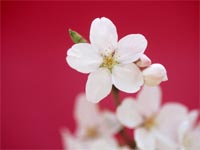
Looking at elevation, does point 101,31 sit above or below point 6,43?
below

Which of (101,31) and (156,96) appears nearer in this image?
(101,31)

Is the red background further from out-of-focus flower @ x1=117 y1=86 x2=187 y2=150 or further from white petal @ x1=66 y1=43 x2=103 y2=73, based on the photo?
white petal @ x1=66 y1=43 x2=103 y2=73

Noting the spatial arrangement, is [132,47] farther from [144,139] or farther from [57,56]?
[57,56]

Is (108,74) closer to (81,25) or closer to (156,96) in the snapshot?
(156,96)

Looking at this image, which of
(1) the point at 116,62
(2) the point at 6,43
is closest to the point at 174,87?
(2) the point at 6,43

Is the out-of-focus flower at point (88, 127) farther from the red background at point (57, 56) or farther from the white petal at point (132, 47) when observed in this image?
the red background at point (57, 56)

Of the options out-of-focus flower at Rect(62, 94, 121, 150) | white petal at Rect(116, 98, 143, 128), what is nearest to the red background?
out-of-focus flower at Rect(62, 94, 121, 150)

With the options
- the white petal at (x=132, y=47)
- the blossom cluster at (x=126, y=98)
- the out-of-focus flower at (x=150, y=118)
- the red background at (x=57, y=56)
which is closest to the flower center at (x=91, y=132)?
the blossom cluster at (x=126, y=98)
